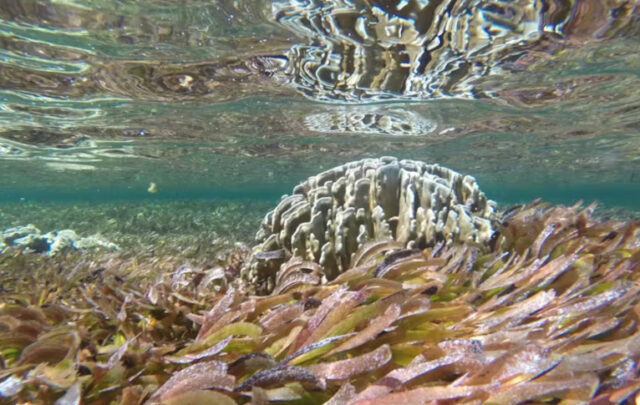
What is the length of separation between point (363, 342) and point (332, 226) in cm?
239

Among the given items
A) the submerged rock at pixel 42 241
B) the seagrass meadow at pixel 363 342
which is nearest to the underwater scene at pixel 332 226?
the seagrass meadow at pixel 363 342

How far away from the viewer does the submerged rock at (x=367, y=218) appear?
381 centimetres

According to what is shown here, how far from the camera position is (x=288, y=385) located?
157 centimetres

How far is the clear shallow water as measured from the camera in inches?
306

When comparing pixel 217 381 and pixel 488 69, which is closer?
pixel 217 381

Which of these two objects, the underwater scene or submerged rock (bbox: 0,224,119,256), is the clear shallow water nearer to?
the underwater scene

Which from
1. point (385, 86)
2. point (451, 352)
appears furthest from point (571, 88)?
point (451, 352)

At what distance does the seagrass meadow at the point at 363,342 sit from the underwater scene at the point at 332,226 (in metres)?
0.01

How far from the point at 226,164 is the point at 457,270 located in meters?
30.1

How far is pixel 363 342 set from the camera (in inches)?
66.5

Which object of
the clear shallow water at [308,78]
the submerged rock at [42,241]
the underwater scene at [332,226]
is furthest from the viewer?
the submerged rock at [42,241]

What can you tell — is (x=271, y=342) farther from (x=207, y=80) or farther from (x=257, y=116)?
(x=257, y=116)

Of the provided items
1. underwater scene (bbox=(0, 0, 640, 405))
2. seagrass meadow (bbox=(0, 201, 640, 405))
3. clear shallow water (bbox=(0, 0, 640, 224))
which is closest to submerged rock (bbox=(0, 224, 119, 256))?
underwater scene (bbox=(0, 0, 640, 405))

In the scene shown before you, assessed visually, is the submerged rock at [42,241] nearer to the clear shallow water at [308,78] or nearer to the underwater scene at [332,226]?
the underwater scene at [332,226]
